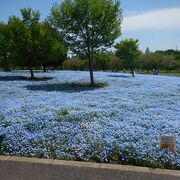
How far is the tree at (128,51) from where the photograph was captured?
35156mm

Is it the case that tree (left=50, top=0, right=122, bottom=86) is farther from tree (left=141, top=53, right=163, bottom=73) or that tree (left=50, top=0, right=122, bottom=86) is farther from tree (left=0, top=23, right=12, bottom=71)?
tree (left=141, top=53, right=163, bottom=73)

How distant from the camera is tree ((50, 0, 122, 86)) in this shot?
21.2m

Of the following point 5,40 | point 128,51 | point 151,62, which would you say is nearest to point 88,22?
point 5,40

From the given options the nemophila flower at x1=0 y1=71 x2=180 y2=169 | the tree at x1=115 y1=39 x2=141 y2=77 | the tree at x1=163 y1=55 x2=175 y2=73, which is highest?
the tree at x1=115 y1=39 x2=141 y2=77

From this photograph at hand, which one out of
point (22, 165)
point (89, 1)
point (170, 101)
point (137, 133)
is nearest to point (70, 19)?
point (89, 1)

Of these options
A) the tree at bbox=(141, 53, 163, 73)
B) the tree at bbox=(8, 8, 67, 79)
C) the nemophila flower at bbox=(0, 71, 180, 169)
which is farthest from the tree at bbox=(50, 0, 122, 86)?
the tree at bbox=(141, 53, 163, 73)

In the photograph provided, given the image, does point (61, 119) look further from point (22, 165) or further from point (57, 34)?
point (57, 34)

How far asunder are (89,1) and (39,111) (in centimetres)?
1270

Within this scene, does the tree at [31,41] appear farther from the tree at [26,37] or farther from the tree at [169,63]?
the tree at [169,63]

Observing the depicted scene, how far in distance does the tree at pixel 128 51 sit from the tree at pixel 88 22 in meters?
12.9

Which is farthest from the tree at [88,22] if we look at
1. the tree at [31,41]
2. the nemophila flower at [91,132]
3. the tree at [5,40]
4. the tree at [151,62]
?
the tree at [151,62]

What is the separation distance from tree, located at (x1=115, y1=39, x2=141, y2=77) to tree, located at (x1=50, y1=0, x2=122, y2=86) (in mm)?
12936

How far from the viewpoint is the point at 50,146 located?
7.02 m

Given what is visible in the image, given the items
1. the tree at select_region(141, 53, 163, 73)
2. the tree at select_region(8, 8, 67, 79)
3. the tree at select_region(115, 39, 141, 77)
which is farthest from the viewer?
the tree at select_region(141, 53, 163, 73)
